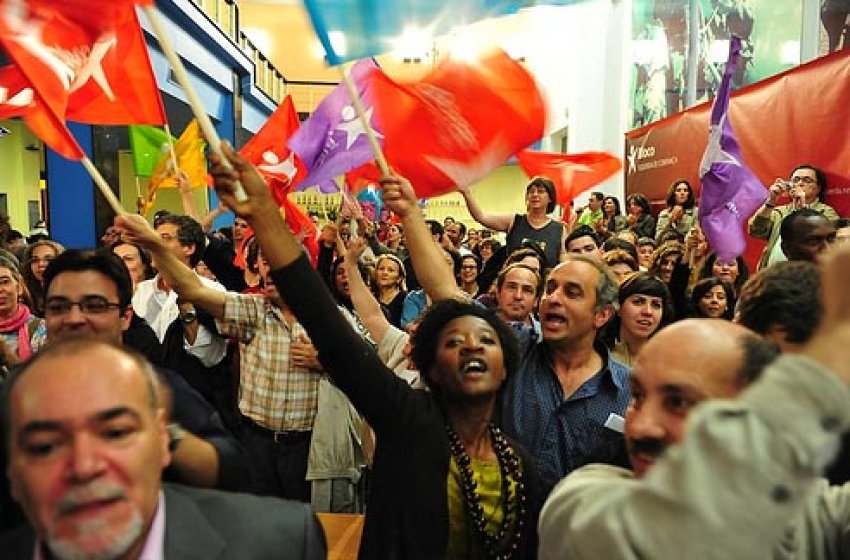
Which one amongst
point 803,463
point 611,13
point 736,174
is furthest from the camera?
point 611,13

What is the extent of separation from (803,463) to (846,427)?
55 mm

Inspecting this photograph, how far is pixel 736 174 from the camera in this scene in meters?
5.12

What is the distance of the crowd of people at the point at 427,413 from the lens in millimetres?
833

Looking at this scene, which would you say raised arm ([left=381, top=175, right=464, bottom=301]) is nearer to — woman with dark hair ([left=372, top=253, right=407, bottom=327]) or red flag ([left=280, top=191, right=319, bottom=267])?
red flag ([left=280, top=191, right=319, bottom=267])

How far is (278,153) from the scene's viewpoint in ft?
18.5

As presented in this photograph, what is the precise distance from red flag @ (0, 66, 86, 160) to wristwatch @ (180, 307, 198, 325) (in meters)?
0.95

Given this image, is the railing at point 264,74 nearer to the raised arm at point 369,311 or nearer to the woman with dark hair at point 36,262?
the woman with dark hair at point 36,262

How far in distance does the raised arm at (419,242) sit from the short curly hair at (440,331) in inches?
10.7

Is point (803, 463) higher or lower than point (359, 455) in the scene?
higher

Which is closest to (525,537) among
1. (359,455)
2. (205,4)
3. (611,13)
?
(359,455)

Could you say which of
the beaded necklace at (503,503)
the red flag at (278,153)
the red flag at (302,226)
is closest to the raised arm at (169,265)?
the beaded necklace at (503,503)

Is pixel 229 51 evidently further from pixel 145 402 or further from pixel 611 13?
pixel 145 402

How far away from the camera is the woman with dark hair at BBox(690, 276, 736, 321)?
13.4 ft

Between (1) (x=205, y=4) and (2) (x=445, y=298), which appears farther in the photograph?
(1) (x=205, y=4)
